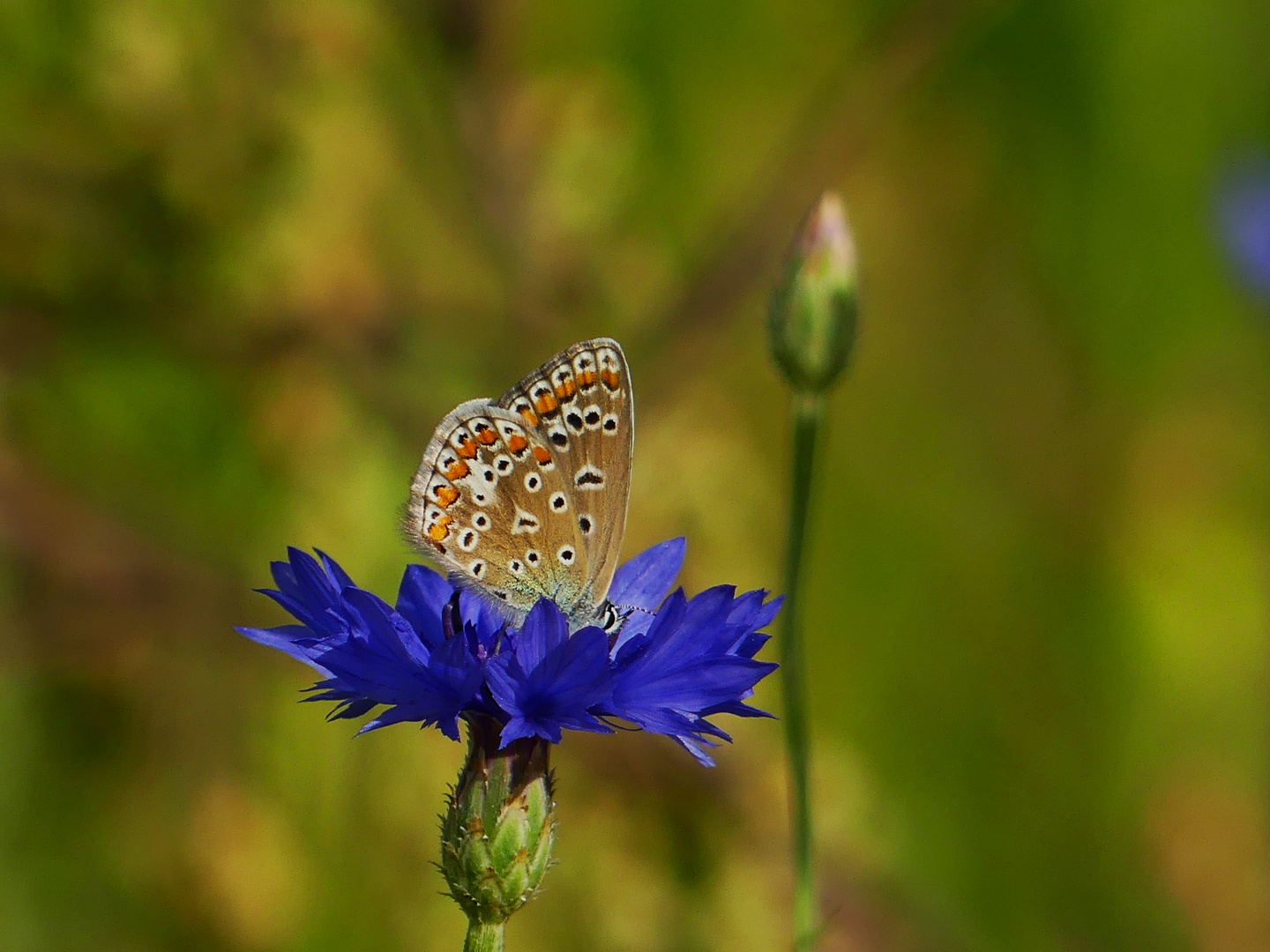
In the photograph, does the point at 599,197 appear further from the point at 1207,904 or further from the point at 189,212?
the point at 1207,904

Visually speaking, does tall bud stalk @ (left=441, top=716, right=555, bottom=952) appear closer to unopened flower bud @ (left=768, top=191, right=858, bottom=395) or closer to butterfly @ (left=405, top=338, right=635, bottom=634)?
butterfly @ (left=405, top=338, right=635, bottom=634)

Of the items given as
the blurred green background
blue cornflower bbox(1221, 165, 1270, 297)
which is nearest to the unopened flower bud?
the blurred green background

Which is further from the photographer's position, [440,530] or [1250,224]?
[1250,224]

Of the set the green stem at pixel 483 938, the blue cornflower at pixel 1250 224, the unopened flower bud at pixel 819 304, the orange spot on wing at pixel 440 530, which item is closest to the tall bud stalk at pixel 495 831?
the green stem at pixel 483 938

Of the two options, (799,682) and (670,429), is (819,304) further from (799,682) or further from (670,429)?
(670,429)

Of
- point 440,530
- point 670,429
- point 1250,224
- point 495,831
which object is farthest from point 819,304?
point 1250,224

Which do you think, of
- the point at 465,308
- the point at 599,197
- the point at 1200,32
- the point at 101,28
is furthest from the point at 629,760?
the point at 1200,32
